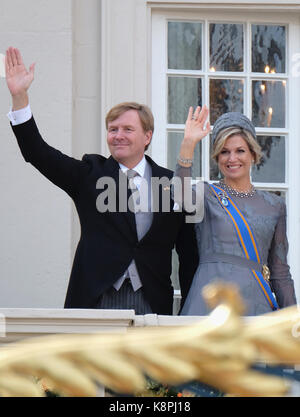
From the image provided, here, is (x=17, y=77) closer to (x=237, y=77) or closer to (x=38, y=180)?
(x=38, y=180)

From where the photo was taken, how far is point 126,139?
4066 millimetres

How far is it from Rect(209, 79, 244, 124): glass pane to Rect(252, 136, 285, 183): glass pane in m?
0.29

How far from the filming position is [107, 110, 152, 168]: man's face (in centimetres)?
406

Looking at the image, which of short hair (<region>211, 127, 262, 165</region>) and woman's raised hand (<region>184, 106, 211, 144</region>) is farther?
short hair (<region>211, 127, 262, 165</region>)

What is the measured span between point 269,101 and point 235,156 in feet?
9.01

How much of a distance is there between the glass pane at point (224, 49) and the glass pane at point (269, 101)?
8.0 inches

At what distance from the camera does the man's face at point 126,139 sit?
406 cm

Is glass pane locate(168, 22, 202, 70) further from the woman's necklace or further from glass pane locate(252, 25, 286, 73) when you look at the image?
the woman's necklace

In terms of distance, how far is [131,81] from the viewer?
632cm

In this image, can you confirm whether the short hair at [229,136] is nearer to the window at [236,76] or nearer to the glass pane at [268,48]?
the window at [236,76]

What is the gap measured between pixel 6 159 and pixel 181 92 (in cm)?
138

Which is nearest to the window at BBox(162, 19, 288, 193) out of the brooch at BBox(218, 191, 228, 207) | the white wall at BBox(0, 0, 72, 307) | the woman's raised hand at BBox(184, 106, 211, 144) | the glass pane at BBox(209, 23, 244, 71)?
the glass pane at BBox(209, 23, 244, 71)

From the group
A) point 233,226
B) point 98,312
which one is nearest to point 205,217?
point 233,226

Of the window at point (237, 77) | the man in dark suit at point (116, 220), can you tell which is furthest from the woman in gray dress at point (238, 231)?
the window at point (237, 77)
